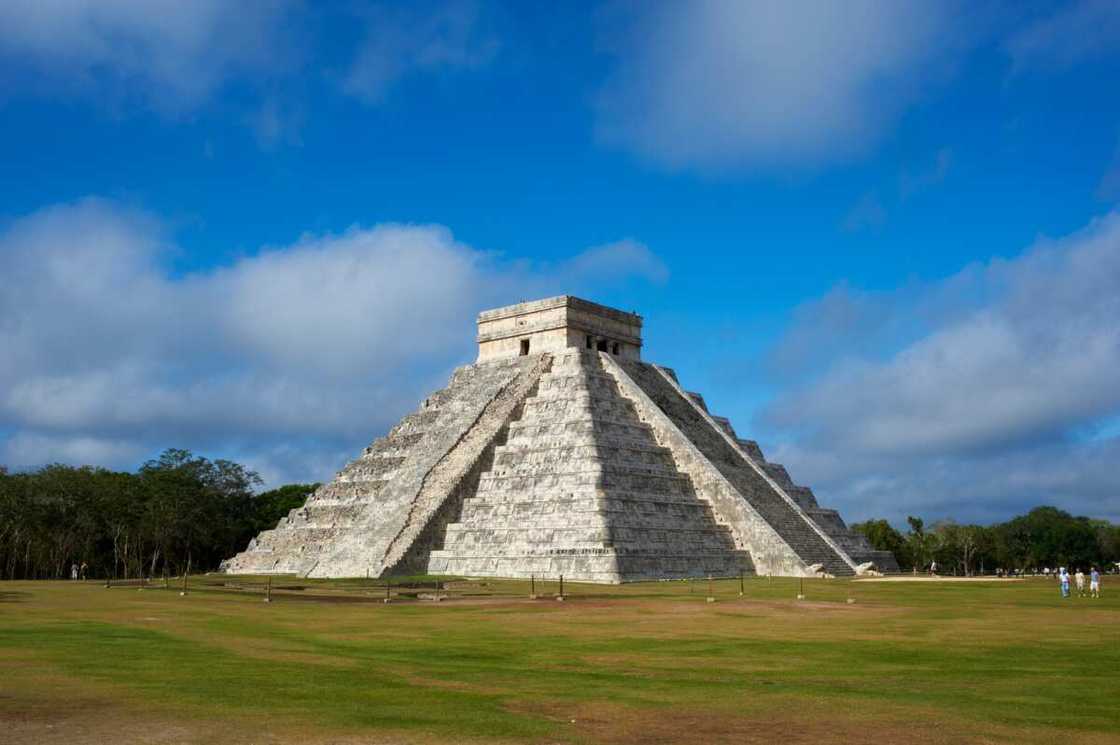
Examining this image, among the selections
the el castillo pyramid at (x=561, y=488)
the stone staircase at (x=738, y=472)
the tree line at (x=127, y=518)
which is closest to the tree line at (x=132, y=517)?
the tree line at (x=127, y=518)

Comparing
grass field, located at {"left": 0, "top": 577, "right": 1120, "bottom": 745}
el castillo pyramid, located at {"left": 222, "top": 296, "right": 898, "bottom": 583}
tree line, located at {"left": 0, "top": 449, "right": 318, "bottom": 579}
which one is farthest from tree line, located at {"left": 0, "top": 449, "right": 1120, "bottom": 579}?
grass field, located at {"left": 0, "top": 577, "right": 1120, "bottom": 745}

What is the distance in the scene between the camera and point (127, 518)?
179 ft

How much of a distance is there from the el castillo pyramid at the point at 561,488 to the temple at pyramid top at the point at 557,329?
0.08 meters

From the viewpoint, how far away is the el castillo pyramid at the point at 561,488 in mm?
34750

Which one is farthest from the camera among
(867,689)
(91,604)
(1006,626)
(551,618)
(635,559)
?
(635,559)

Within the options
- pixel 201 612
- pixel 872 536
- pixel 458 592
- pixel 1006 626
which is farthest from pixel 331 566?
pixel 872 536

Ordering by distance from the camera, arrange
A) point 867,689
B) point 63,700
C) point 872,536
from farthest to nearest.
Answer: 1. point 872,536
2. point 867,689
3. point 63,700

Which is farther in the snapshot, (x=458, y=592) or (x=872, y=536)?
(x=872, y=536)

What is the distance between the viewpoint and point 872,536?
7450 cm

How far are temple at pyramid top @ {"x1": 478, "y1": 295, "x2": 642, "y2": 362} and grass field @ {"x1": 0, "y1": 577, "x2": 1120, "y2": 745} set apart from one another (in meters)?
23.4

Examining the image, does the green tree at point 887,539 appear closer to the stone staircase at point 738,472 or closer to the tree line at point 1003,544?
the tree line at point 1003,544

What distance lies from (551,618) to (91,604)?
1089 cm

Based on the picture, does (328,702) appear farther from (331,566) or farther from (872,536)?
(872,536)

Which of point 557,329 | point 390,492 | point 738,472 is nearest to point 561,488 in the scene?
point 390,492
